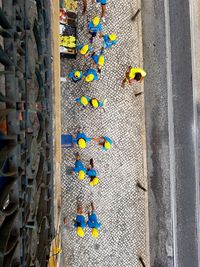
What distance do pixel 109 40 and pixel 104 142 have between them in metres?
2.60

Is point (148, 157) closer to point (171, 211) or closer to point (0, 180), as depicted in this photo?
point (171, 211)

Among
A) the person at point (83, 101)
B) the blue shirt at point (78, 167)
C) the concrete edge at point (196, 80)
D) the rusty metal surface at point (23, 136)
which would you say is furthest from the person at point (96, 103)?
the rusty metal surface at point (23, 136)

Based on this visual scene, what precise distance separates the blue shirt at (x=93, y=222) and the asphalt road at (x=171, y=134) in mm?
1626

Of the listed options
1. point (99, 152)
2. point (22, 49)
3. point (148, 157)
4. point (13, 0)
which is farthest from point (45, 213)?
point (148, 157)

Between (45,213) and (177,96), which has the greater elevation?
(177,96)

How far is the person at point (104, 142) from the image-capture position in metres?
7.88

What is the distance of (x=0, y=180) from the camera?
10.7 feet

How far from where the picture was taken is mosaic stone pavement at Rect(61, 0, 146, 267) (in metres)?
7.97

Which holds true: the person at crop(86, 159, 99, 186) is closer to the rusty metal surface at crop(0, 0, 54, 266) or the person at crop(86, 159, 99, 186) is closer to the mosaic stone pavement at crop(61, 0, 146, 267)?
the mosaic stone pavement at crop(61, 0, 146, 267)

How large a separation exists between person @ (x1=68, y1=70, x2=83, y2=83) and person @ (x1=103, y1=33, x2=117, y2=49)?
1.03m

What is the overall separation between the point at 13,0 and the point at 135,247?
6972mm

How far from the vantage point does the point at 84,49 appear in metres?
7.67

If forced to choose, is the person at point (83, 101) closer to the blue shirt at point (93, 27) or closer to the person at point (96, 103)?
the person at point (96, 103)

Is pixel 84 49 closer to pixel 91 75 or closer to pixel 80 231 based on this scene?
pixel 91 75
